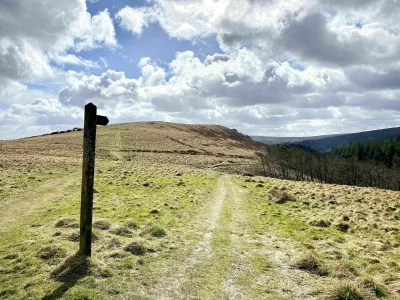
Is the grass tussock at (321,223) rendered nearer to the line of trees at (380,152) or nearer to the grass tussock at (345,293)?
the grass tussock at (345,293)

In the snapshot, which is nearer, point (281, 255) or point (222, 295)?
point (222, 295)

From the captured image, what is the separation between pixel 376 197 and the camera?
85.0 feet

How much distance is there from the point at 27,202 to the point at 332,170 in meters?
87.3

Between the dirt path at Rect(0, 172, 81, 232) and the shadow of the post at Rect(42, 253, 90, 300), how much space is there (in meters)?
6.05

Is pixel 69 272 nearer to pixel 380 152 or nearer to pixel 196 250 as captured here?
pixel 196 250

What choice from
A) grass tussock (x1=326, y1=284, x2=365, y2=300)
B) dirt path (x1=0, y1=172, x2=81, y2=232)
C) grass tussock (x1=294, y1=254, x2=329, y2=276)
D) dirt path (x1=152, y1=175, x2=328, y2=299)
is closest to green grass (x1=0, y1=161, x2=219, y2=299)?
dirt path (x1=0, y1=172, x2=81, y2=232)

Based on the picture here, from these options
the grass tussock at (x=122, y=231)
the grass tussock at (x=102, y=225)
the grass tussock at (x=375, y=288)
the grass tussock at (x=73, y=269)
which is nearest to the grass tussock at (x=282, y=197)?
the grass tussock at (x=122, y=231)

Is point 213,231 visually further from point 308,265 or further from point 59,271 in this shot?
point 59,271

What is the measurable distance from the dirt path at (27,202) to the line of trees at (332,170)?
242ft

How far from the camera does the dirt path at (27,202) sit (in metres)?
15.5

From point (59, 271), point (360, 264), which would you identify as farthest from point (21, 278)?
point (360, 264)

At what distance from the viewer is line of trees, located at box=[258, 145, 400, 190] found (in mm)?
87812

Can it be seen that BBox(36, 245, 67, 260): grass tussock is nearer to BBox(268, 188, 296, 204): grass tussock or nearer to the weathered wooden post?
the weathered wooden post

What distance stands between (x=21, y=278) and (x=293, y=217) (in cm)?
1541
